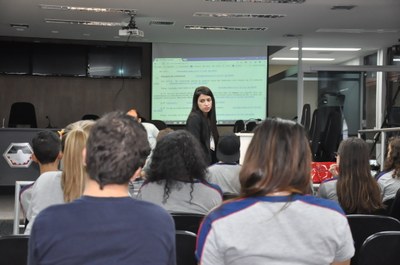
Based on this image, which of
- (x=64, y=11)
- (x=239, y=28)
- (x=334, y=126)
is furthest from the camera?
(x=239, y=28)

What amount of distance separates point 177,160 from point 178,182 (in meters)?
0.11

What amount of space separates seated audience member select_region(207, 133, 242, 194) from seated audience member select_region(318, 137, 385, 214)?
786 millimetres

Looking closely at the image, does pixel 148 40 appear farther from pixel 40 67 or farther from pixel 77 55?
pixel 40 67

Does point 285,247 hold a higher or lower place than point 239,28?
lower

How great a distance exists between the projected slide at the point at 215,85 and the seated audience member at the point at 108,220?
330 inches

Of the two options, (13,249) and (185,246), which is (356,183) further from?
(13,249)

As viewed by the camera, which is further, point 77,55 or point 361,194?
point 77,55

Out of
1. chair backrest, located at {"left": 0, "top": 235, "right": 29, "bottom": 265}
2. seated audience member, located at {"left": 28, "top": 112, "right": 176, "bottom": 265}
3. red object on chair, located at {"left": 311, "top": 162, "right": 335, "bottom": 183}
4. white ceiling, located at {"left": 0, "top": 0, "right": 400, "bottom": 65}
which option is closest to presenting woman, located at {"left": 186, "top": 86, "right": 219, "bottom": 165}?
red object on chair, located at {"left": 311, "top": 162, "right": 335, "bottom": 183}

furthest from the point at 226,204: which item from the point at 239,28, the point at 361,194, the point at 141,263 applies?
the point at 239,28

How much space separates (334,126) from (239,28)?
270 centimetres

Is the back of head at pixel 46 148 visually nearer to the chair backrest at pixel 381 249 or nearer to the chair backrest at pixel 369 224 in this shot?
the chair backrest at pixel 369 224

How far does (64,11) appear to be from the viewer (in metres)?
7.19

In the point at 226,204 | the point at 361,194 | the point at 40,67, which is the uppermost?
the point at 40,67

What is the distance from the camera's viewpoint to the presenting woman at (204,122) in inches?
152
